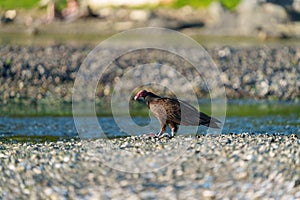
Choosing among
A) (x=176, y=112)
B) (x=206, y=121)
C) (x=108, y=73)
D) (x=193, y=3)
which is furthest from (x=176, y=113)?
(x=193, y=3)

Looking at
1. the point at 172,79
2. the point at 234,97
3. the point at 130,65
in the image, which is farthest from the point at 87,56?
the point at 234,97

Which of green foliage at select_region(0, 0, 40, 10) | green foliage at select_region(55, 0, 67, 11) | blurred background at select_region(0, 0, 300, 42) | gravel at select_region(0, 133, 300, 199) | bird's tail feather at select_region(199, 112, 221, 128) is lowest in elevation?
gravel at select_region(0, 133, 300, 199)

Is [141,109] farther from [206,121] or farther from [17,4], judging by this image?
[17,4]

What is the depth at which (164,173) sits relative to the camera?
14938 mm

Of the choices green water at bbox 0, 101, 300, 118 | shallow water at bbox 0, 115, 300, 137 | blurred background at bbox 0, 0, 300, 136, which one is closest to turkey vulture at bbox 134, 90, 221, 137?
shallow water at bbox 0, 115, 300, 137

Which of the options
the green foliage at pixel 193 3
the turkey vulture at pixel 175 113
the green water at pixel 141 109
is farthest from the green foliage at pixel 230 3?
the turkey vulture at pixel 175 113

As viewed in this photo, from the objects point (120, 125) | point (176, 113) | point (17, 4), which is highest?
point (17, 4)

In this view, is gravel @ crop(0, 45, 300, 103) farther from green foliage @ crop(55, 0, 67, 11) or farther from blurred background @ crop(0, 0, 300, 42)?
green foliage @ crop(55, 0, 67, 11)

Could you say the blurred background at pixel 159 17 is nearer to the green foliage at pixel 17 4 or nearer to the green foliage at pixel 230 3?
the green foliage at pixel 230 3

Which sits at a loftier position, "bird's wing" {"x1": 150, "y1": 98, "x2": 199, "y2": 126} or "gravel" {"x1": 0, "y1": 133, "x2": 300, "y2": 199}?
"bird's wing" {"x1": 150, "y1": 98, "x2": 199, "y2": 126}

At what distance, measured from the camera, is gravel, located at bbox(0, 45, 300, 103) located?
30984 mm

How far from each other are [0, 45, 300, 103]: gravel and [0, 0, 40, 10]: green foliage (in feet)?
83.9

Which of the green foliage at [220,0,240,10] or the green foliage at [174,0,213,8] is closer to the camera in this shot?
the green foliage at [220,0,240,10]

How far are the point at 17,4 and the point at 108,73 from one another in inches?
1341
